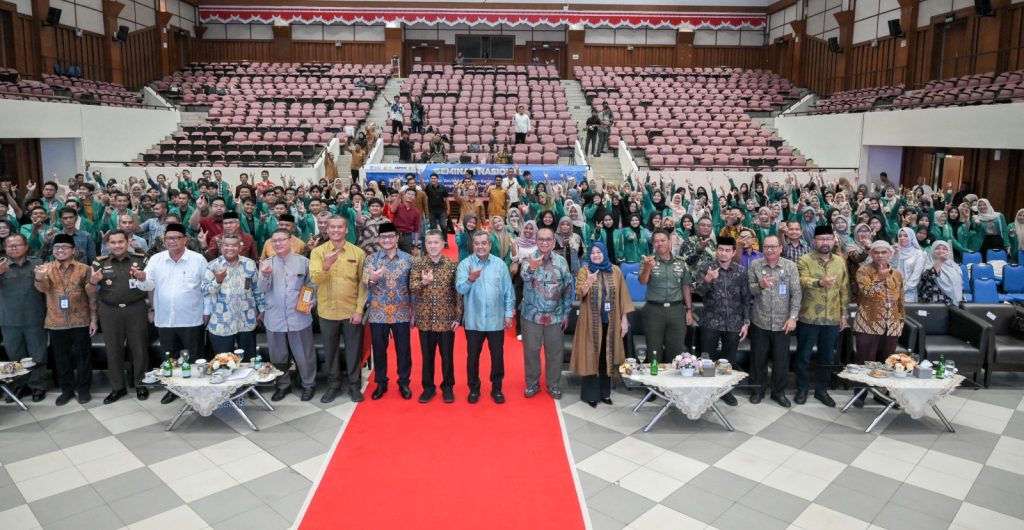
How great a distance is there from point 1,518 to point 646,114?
60.7 feet

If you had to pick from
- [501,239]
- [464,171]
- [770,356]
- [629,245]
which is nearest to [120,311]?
[501,239]

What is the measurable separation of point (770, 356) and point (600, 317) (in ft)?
5.48

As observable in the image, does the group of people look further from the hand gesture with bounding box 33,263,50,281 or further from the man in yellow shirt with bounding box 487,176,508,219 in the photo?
the man in yellow shirt with bounding box 487,176,508,219

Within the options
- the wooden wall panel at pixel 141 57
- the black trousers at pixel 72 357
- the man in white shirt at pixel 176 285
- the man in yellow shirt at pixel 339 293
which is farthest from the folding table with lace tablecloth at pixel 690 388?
the wooden wall panel at pixel 141 57

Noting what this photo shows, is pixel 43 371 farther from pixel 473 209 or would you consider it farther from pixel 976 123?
pixel 976 123

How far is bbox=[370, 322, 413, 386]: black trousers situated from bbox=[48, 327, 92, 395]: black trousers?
2478 millimetres

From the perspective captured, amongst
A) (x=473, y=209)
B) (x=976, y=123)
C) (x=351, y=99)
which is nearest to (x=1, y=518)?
(x=473, y=209)

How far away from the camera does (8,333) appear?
579cm

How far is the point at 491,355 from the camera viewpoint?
5.80 meters

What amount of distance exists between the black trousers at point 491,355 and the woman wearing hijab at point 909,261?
14.3 ft

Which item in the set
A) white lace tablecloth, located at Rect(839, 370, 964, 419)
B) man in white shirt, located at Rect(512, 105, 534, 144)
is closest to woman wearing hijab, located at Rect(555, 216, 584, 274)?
white lace tablecloth, located at Rect(839, 370, 964, 419)

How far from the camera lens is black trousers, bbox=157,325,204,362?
5738 mm

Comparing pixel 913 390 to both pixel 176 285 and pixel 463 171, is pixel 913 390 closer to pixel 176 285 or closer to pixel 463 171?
pixel 176 285

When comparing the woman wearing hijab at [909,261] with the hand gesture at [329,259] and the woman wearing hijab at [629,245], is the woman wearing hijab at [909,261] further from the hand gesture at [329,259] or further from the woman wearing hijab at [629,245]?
the hand gesture at [329,259]
